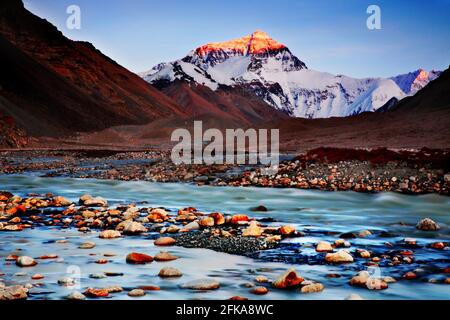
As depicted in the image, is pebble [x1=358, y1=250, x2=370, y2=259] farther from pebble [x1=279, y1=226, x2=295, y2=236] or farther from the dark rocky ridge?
the dark rocky ridge

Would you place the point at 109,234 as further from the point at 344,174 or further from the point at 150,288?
the point at 344,174

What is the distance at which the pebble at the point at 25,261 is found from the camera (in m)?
11.1

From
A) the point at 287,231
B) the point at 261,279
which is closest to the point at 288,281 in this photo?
the point at 261,279

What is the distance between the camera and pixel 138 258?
1152 cm

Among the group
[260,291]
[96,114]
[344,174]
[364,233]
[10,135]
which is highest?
[96,114]

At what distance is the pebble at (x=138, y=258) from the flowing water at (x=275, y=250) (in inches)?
8.0

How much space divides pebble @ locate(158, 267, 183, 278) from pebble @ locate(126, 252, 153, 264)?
117 centimetres

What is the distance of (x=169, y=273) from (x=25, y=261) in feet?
9.87

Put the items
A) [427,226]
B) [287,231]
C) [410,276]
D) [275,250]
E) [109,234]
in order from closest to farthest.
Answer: [410,276], [275,250], [109,234], [287,231], [427,226]

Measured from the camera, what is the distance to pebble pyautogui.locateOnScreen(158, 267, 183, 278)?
33.8 feet

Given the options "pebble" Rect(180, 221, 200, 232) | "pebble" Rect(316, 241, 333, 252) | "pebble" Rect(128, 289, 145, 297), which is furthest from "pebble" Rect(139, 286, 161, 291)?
"pebble" Rect(180, 221, 200, 232)

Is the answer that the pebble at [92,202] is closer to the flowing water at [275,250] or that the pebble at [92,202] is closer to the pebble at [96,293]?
the flowing water at [275,250]
